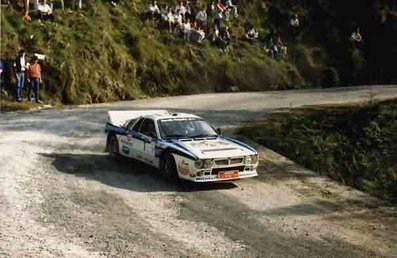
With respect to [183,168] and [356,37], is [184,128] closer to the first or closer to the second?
[183,168]

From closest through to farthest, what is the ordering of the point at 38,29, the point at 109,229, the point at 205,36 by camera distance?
1. the point at 109,229
2. the point at 38,29
3. the point at 205,36

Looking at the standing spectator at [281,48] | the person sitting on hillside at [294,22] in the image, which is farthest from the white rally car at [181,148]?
the person sitting on hillside at [294,22]

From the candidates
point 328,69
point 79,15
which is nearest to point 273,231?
point 79,15

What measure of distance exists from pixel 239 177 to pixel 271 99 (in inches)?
628

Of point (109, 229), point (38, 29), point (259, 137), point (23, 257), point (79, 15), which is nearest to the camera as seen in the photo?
point (23, 257)

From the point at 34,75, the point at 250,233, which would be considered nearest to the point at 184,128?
the point at 250,233

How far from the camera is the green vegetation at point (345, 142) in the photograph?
15906mm

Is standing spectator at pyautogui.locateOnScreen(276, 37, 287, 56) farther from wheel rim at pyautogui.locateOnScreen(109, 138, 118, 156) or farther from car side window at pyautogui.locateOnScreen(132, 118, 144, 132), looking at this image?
car side window at pyautogui.locateOnScreen(132, 118, 144, 132)

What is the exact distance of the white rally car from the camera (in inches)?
533

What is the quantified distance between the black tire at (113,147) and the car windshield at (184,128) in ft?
5.61

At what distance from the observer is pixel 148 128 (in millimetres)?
15352

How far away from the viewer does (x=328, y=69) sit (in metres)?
37.8

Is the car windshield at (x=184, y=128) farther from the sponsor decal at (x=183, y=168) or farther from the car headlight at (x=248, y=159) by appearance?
the car headlight at (x=248, y=159)

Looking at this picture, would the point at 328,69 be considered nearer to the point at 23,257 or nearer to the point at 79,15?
the point at 79,15
